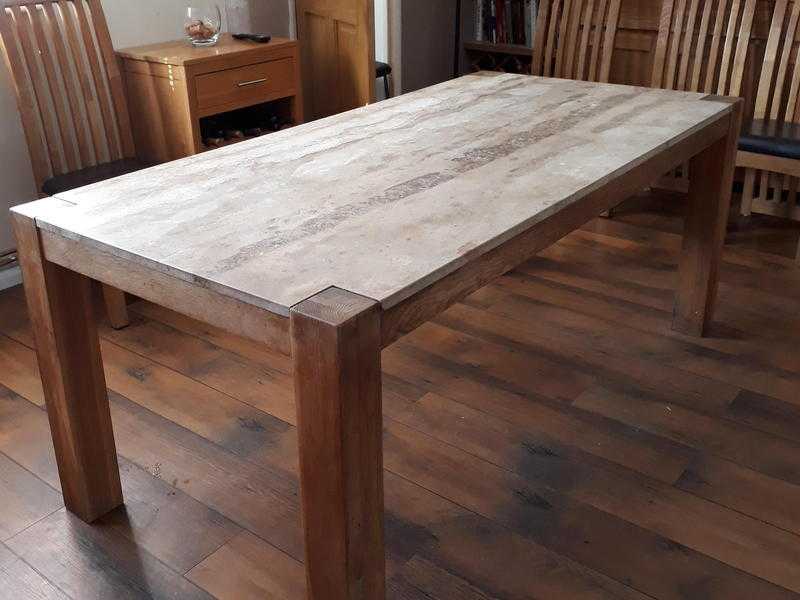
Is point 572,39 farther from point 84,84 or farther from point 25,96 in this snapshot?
point 25,96

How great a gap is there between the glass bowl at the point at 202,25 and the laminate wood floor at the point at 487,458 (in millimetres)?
1007

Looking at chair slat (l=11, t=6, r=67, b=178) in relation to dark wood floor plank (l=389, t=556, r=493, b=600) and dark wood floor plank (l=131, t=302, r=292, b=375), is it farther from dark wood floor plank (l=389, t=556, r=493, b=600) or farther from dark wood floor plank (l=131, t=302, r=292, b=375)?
dark wood floor plank (l=389, t=556, r=493, b=600)

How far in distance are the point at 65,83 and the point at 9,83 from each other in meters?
0.22

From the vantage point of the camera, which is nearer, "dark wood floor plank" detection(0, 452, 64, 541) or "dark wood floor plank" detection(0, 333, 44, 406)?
"dark wood floor plank" detection(0, 452, 64, 541)

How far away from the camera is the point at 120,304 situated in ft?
8.67

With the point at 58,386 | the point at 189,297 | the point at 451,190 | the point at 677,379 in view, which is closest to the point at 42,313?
the point at 58,386

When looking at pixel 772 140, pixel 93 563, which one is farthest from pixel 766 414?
pixel 93 563

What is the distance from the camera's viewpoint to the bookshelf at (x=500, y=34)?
4328 mm

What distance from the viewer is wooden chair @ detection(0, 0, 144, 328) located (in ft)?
8.69

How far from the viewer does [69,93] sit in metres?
2.81

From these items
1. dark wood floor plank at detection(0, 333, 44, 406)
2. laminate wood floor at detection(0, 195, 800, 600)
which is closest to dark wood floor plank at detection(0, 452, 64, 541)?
laminate wood floor at detection(0, 195, 800, 600)

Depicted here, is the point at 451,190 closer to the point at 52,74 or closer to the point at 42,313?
the point at 42,313

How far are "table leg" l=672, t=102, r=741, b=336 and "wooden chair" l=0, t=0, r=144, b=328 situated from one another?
5.62 ft

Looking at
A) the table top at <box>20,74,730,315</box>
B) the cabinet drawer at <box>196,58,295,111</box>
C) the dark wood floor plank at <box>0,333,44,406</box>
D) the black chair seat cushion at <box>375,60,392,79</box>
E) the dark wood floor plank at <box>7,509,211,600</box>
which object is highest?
the table top at <box>20,74,730,315</box>
